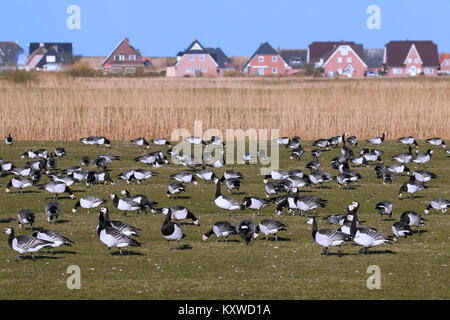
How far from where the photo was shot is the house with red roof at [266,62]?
16625 cm

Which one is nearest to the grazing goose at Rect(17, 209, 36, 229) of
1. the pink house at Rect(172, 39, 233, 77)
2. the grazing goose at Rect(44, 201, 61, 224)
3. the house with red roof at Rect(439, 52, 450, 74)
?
the grazing goose at Rect(44, 201, 61, 224)

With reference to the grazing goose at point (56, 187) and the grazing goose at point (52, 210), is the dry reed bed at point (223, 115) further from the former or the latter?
the grazing goose at point (52, 210)

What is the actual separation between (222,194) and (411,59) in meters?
147

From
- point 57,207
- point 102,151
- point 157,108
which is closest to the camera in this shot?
point 57,207

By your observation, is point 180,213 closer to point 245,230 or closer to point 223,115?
point 245,230

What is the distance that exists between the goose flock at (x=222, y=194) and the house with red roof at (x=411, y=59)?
131 m

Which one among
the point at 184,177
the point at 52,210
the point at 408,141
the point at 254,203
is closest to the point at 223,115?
the point at 408,141

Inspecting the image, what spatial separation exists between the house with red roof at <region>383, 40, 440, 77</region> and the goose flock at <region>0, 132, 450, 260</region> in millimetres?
131040

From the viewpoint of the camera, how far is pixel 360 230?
16.1 m

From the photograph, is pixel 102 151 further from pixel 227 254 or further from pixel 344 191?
pixel 227 254

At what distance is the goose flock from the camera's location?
1623cm

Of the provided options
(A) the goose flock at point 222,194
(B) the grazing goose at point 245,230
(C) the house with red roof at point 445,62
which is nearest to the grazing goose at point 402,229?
(A) the goose flock at point 222,194
